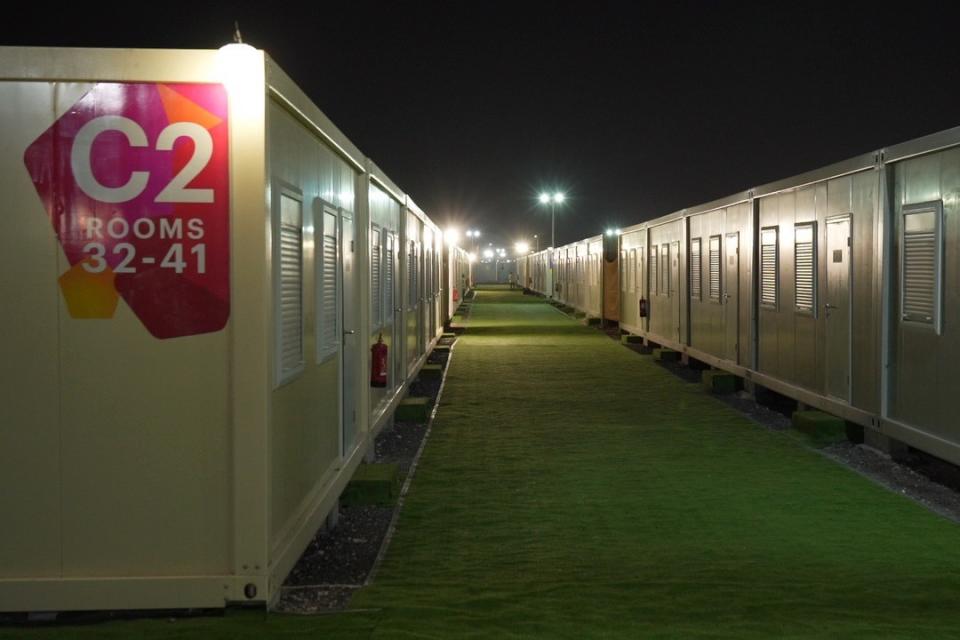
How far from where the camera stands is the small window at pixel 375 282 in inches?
401

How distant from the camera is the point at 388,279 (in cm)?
1214

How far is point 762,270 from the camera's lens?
14367 millimetres

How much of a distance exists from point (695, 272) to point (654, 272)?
466 centimetres

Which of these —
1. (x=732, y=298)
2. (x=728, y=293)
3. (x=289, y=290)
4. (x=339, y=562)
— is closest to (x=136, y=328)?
(x=289, y=290)

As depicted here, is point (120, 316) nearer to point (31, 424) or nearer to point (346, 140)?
point (31, 424)

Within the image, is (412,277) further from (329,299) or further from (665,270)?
(329,299)

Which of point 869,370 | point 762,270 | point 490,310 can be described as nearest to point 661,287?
point 762,270

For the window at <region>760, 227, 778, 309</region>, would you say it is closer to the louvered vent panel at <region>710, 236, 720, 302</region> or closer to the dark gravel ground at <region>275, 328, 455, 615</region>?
the louvered vent panel at <region>710, 236, 720, 302</region>

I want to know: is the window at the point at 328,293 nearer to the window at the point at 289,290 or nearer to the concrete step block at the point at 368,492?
the window at the point at 289,290

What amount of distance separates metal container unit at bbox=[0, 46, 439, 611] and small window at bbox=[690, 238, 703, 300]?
46.1ft

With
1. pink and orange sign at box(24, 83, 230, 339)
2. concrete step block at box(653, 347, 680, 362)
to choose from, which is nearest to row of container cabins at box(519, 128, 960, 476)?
concrete step block at box(653, 347, 680, 362)

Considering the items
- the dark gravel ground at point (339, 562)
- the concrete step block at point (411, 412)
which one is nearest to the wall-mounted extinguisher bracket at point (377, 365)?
the dark gravel ground at point (339, 562)

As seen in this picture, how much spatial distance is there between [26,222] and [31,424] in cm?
102

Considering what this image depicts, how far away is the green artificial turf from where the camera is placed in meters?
5.43
